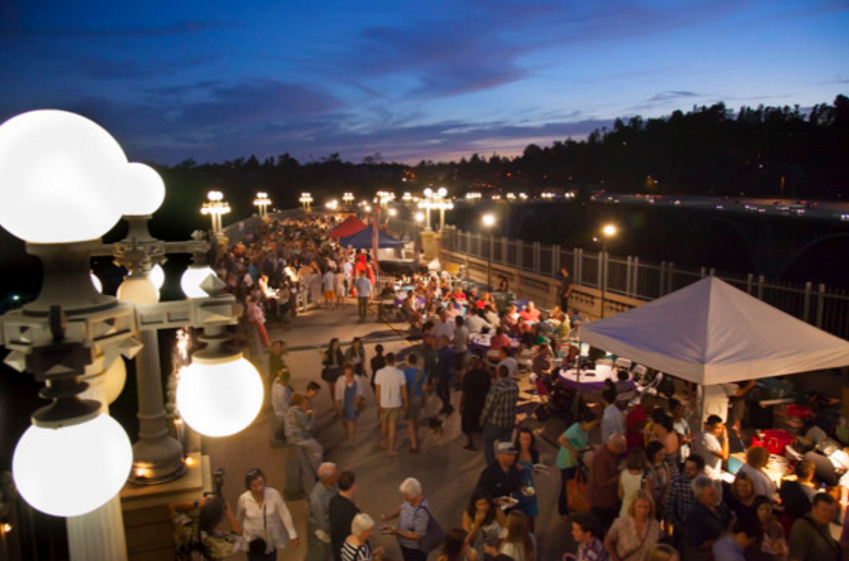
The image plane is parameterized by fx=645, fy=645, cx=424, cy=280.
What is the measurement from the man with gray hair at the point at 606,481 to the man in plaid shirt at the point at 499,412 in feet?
6.05

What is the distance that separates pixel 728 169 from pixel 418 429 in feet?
359

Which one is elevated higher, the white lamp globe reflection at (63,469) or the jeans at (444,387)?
the white lamp globe reflection at (63,469)

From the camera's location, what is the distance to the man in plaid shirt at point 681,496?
5895 mm

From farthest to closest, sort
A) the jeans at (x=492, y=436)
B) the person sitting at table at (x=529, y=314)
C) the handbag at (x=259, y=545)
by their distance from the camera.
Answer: the person sitting at table at (x=529, y=314), the jeans at (x=492, y=436), the handbag at (x=259, y=545)

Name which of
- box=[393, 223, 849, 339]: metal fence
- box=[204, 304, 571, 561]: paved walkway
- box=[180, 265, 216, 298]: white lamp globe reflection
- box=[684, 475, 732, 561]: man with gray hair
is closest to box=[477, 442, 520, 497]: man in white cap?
box=[204, 304, 571, 561]: paved walkway

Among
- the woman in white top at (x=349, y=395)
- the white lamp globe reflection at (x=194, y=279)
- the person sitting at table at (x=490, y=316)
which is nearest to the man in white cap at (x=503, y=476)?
the white lamp globe reflection at (x=194, y=279)

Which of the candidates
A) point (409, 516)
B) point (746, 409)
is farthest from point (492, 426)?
point (746, 409)

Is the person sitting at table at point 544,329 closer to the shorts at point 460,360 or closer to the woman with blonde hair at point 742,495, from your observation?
the shorts at point 460,360

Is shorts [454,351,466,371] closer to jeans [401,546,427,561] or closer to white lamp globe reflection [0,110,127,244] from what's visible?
jeans [401,546,427,561]

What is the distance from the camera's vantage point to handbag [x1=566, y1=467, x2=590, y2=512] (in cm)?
731

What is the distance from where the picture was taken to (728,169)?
347 feet

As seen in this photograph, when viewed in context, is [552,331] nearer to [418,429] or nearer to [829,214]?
[418,429]

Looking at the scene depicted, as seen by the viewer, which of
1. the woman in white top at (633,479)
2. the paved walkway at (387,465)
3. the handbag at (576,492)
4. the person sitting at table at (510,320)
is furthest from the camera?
the person sitting at table at (510,320)

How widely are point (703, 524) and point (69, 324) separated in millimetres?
5079
